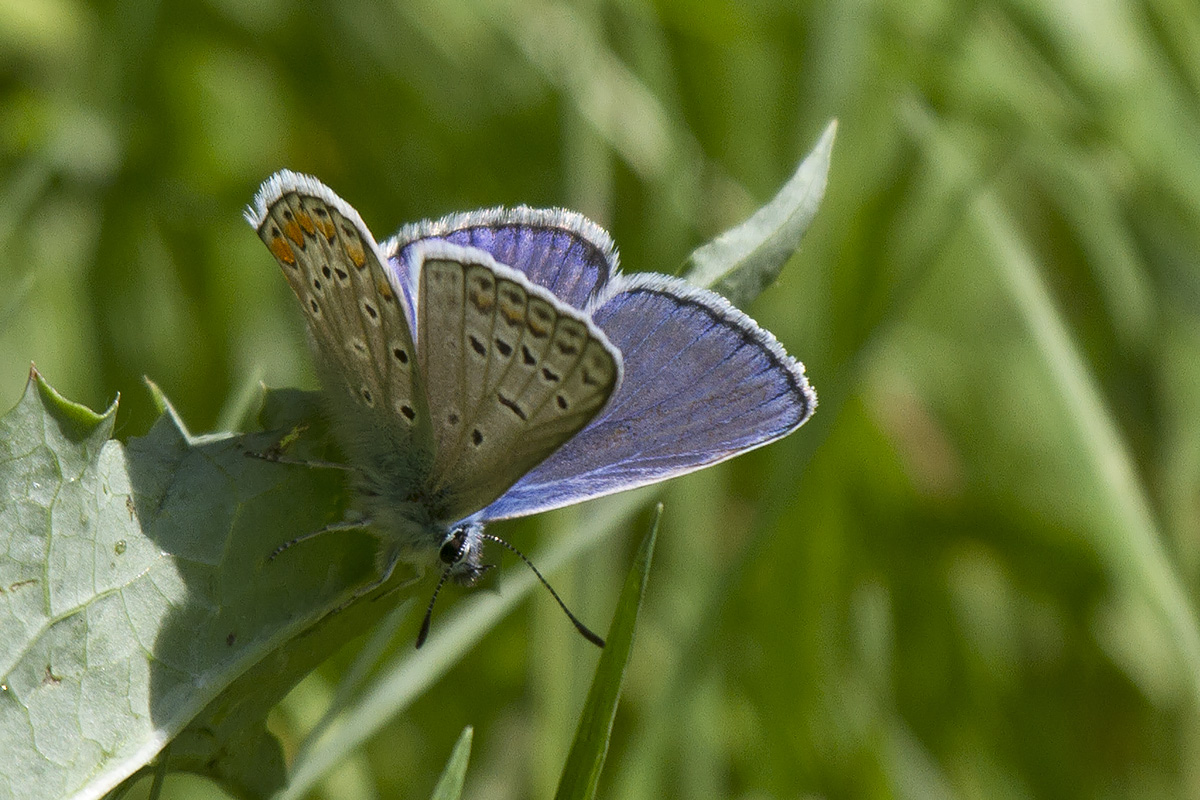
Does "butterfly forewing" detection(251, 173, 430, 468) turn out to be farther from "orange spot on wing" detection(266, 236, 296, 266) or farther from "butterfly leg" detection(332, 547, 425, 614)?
"butterfly leg" detection(332, 547, 425, 614)

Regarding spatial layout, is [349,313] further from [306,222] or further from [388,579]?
[388,579]

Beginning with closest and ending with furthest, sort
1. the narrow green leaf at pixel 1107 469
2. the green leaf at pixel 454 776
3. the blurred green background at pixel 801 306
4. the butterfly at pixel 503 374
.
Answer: the green leaf at pixel 454 776, the butterfly at pixel 503 374, the narrow green leaf at pixel 1107 469, the blurred green background at pixel 801 306

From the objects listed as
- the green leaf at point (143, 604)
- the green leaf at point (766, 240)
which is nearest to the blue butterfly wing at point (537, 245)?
the green leaf at point (766, 240)

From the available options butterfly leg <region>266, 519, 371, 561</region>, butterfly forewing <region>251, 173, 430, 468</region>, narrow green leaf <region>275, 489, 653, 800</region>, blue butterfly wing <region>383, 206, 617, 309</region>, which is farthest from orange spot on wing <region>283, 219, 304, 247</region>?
narrow green leaf <region>275, 489, 653, 800</region>

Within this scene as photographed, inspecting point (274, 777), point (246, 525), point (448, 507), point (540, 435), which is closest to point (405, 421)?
point (448, 507)

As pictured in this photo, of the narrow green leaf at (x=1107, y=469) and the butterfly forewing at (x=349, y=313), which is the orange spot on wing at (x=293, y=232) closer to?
the butterfly forewing at (x=349, y=313)

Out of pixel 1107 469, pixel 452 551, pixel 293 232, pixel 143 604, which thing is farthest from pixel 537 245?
pixel 1107 469
